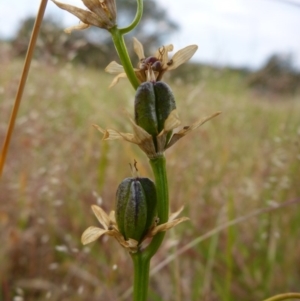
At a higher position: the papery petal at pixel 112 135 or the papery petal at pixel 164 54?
the papery petal at pixel 164 54

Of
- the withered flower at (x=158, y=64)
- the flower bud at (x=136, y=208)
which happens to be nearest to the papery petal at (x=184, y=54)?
the withered flower at (x=158, y=64)

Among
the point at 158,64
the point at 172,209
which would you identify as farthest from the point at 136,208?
the point at 172,209

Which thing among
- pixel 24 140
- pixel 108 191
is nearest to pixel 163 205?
pixel 108 191

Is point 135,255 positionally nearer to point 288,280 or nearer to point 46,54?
point 288,280

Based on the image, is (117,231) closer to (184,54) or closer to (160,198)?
(160,198)

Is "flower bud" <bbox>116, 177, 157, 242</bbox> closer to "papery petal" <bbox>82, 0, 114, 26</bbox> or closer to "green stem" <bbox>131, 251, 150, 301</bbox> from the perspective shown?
"green stem" <bbox>131, 251, 150, 301</bbox>

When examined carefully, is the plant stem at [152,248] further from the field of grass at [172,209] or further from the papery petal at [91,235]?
the field of grass at [172,209]
